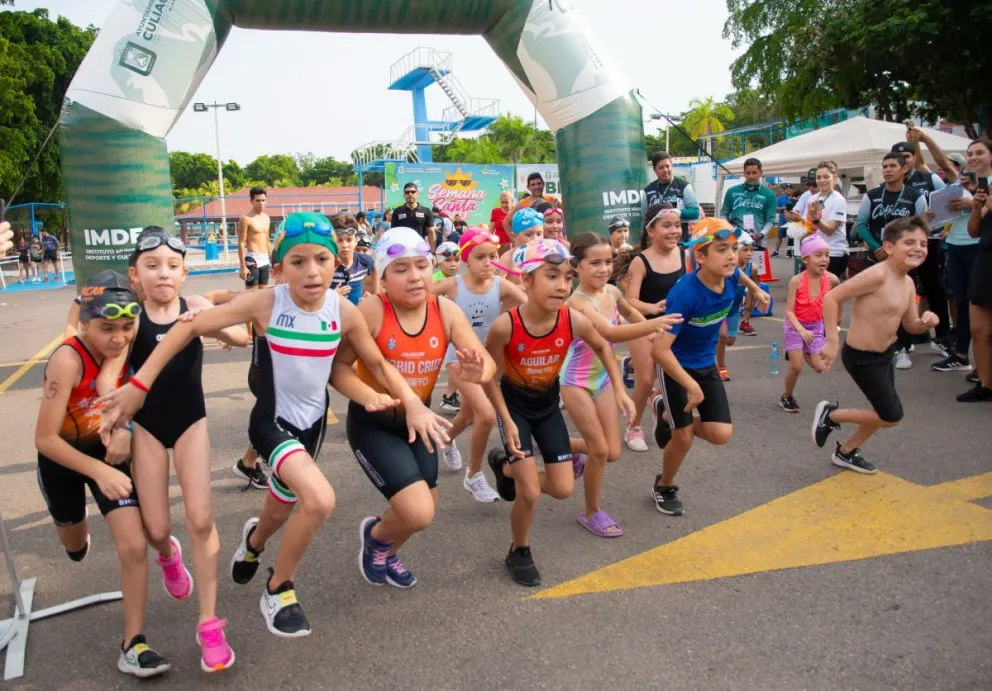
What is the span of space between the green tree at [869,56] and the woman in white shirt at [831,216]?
15.4 m

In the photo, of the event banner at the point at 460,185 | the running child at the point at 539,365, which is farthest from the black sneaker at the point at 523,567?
the event banner at the point at 460,185

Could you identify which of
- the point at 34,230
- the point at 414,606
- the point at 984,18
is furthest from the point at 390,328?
the point at 34,230

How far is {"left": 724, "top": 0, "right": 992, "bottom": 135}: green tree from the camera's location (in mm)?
21969

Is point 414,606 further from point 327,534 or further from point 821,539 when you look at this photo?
point 821,539

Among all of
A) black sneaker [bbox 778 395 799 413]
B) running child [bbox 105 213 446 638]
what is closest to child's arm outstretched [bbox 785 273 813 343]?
black sneaker [bbox 778 395 799 413]

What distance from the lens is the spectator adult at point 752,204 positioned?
9.41 metres

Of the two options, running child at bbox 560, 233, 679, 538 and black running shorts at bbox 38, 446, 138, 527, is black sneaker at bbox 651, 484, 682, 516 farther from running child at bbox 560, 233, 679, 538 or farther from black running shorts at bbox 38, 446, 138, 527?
black running shorts at bbox 38, 446, 138, 527

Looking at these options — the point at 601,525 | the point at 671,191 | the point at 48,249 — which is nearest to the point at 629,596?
the point at 601,525

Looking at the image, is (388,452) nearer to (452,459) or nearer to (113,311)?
(113,311)

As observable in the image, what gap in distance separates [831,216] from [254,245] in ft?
24.4

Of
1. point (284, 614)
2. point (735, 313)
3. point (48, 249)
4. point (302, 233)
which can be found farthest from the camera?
point (48, 249)

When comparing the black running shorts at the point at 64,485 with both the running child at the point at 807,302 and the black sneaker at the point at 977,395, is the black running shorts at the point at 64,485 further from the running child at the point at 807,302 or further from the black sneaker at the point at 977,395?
the black sneaker at the point at 977,395

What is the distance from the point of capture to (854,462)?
16.5ft

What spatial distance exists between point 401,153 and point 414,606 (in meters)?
46.5
